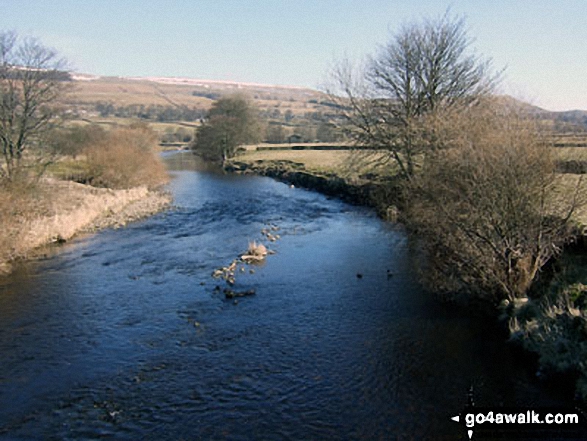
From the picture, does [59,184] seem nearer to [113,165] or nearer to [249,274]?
[113,165]

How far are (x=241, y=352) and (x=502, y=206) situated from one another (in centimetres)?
832

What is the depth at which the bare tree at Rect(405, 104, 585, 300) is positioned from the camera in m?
13.9

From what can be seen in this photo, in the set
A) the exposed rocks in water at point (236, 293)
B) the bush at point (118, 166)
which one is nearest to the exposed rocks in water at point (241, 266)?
the exposed rocks in water at point (236, 293)

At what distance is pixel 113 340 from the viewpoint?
13.9 metres

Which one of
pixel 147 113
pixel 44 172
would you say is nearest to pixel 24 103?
pixel 44 172

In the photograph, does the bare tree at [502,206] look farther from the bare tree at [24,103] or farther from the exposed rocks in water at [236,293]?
the bare tree at [24,103]

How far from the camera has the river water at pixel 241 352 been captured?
1012cm

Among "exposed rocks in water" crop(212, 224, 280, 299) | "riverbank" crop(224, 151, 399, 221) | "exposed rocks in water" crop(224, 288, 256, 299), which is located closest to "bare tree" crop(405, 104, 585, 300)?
"exposed rocks in water" crop(224, 288, 256, 299)

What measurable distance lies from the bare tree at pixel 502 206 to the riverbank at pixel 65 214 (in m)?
17.0

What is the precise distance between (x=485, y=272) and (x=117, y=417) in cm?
1113

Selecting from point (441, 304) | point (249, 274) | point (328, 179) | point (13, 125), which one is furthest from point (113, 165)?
point (441, 304)

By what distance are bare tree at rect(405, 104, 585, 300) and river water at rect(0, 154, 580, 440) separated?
5.12 ft

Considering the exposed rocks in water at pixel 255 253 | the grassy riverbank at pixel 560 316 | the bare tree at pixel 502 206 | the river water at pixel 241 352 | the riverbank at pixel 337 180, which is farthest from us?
the riverbank at pixel 337 180

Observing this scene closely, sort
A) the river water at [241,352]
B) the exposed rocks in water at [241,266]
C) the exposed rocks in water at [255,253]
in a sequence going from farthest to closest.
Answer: the exposed rocks in water at [255,253] < the exposed rocks in water at [241,266] < the river water at [241,352]
